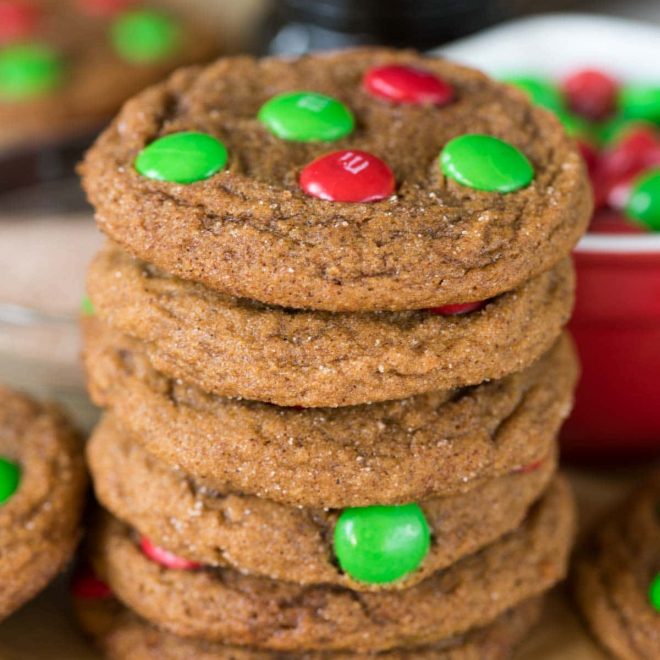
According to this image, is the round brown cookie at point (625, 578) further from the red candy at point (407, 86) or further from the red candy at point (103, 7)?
the red candy at point (103, 7)

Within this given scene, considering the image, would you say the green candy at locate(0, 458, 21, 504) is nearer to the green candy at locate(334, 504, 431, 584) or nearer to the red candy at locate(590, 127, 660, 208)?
the green candy at locate(334, 504, 431, 584)

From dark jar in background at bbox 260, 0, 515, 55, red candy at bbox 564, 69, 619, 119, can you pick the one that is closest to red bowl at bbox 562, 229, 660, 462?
red candy at bbox 564, 69, 619, 119

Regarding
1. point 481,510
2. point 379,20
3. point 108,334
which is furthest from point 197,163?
point 379,20

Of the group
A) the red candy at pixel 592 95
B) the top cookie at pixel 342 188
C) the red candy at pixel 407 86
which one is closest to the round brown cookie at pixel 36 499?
the top cookie at pixel 342 188

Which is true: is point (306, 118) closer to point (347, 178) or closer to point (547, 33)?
point (347, 178)

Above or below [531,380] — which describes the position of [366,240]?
above

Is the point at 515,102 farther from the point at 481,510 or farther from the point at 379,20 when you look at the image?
the point at 379,20
